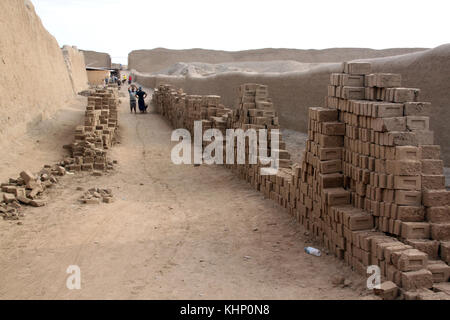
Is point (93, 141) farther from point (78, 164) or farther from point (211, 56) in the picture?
point (211, 56)

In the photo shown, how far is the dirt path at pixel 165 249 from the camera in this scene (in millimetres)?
5691

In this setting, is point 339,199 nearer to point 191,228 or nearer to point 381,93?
point 381,93

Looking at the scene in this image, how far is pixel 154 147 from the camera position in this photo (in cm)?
1538

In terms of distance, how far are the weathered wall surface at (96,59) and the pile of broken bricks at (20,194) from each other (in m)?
56.8

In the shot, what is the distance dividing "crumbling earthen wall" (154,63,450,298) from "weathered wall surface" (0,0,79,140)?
8.42m

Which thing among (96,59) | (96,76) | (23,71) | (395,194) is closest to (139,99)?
(23,71)

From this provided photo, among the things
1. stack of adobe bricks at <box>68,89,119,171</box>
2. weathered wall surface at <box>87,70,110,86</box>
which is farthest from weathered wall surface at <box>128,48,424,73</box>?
stack of adobe bricks at <box>68,89,119,171</box>

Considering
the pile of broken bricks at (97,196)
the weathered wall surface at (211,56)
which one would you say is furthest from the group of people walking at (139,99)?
the weathered wall surface at (211,56)

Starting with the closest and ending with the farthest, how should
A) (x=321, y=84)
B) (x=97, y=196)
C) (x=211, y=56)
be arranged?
(x=97, y=196) < (x=321, y=84) < (x=211, y=56)

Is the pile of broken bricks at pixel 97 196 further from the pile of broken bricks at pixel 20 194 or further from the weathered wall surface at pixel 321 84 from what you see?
the weathered wall surface at pixel 321 84

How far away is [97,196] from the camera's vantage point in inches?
377

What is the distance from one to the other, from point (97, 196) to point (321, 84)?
763 cm

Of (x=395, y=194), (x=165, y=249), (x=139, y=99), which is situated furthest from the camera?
(x=139, y=99)

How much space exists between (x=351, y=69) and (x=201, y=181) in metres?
5.72
